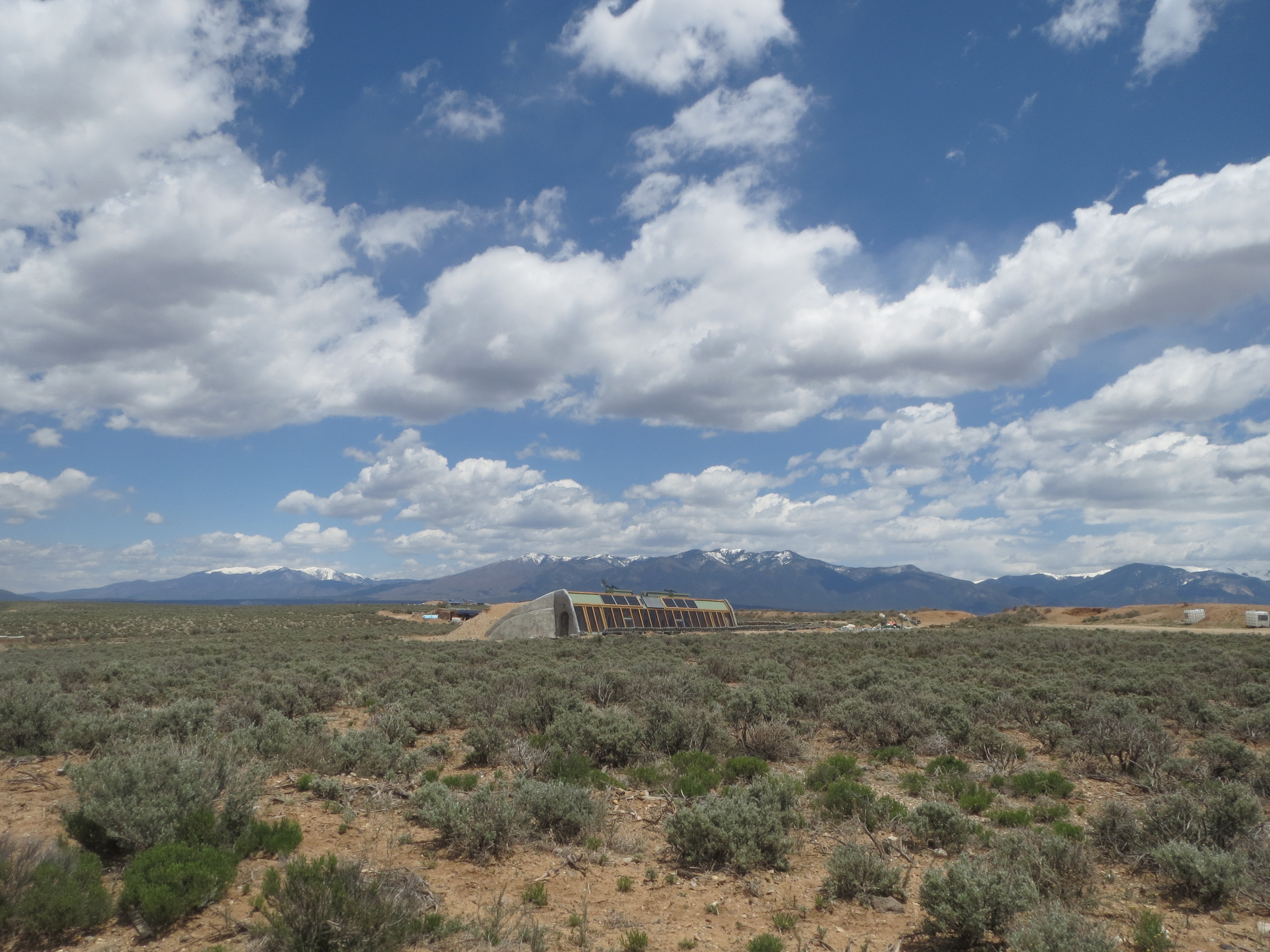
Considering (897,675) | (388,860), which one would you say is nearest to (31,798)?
(388,860)

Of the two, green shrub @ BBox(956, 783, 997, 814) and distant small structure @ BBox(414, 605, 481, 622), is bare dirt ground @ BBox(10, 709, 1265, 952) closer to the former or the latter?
green shrub @ BBox(956, 783, 997, 814)

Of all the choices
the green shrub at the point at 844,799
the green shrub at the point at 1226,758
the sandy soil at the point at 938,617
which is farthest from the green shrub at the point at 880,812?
the sandy soil at the point at 938,617

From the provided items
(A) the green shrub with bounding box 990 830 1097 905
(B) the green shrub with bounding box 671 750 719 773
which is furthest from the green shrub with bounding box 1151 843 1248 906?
(B) the green shrub with bounding box 671 750 719 773

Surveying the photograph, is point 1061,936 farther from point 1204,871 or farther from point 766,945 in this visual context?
point 1204,871

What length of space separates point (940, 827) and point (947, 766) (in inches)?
143

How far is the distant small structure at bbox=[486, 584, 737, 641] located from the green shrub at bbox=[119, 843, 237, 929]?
3353 cm

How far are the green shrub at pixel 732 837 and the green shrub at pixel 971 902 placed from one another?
174 cm

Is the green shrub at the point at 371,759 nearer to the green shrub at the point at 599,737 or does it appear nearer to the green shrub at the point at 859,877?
the green shrub at the point at 599,737

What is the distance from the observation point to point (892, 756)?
1139 centimetres

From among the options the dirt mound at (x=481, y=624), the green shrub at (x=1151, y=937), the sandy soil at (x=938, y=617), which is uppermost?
the green shrub at (x=1151, y=937)

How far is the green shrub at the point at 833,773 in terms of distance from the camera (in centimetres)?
965

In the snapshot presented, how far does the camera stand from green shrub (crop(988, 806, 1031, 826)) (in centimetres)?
809

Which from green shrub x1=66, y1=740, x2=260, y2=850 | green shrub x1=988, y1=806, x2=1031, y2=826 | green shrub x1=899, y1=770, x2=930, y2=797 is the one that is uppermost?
green shrub x1=66, y1=740, x2=260, y2=850

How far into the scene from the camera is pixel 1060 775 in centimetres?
991
